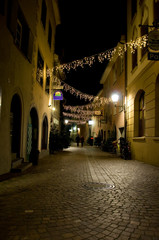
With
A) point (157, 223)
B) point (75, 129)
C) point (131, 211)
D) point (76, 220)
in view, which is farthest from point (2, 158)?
point (75, 129)

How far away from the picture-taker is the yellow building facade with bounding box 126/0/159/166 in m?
9.70

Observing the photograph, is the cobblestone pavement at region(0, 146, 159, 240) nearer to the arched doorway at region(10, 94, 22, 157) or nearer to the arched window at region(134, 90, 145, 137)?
the arched doorway at region(10, 94, 22, 157)

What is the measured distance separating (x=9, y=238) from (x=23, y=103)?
716 cm

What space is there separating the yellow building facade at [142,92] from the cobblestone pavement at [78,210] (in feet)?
14.5

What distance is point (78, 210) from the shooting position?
3770 mm

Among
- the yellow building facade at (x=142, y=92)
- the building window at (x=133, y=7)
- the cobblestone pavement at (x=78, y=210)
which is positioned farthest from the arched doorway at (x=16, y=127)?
the building window at (x=133, y=7)

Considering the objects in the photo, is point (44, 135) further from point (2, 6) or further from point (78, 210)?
point (78, 210)

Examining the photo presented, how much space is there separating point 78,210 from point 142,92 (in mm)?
10376

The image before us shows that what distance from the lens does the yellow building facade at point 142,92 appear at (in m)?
9.70

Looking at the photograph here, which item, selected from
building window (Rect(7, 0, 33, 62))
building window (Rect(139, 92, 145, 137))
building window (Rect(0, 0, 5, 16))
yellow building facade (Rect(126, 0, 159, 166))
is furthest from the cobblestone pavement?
building window (Rect(139, 92, 145, 137))

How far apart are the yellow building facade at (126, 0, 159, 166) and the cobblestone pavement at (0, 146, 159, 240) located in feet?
14.5

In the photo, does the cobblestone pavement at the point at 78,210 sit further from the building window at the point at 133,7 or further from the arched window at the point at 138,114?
the building window at the point at 133,7

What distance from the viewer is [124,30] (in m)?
16.0

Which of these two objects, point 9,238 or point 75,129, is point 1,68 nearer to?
point 9,238
